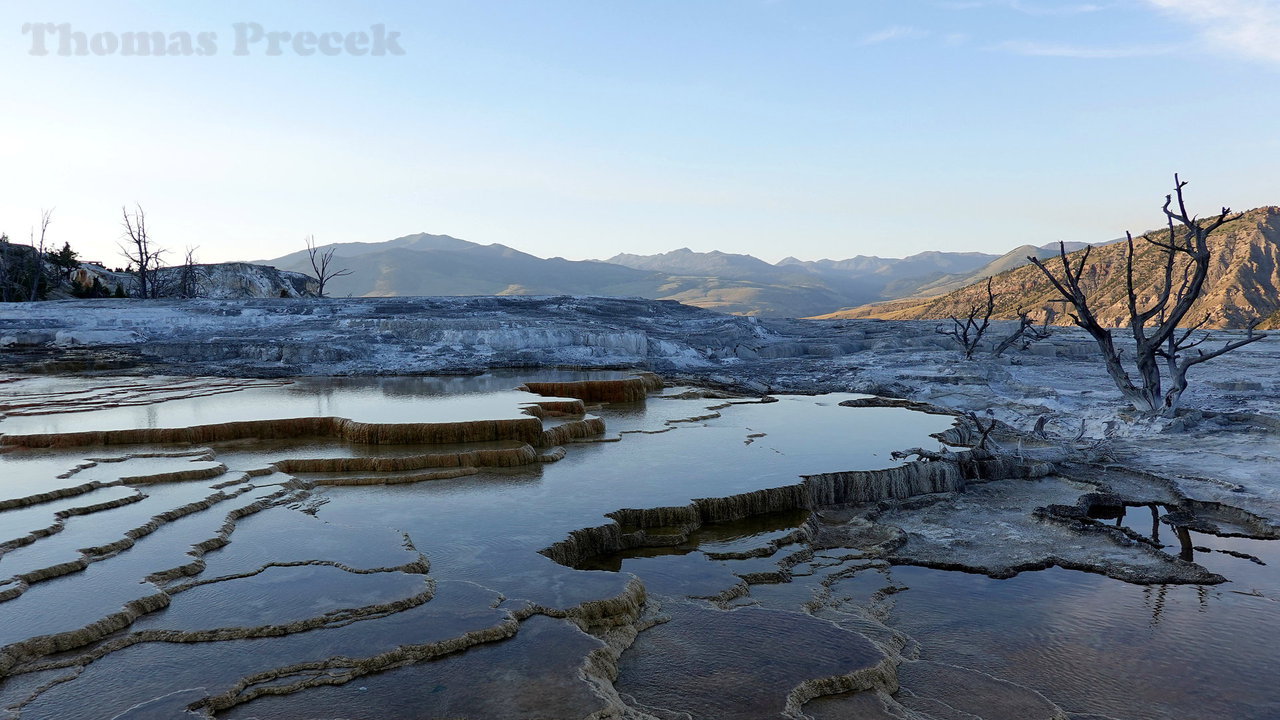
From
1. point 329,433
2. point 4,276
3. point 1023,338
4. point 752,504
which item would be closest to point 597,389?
point 329,433

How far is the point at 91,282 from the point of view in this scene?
130 feet

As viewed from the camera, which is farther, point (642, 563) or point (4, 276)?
point (4, 276)

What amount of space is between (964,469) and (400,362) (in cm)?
1684

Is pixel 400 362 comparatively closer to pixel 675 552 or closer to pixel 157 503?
pixel 157 503

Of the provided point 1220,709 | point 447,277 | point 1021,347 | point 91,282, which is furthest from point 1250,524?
point 447,277

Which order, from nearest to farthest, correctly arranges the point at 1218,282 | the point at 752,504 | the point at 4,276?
the point at 752,504 < the point at 4,276 < the point at 1218,282

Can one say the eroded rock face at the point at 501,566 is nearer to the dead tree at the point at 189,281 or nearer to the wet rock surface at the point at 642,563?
the wet rock surface at the point at 642,563

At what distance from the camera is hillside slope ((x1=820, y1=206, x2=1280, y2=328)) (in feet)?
168

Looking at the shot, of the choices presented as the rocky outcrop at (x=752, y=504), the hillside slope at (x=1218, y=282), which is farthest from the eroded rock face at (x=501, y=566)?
the hillside slope at (x=1218, y=282)

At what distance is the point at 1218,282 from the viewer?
5572 centimetres

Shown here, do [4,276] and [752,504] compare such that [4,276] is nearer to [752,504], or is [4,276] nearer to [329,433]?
[329,433]

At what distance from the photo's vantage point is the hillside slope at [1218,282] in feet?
168

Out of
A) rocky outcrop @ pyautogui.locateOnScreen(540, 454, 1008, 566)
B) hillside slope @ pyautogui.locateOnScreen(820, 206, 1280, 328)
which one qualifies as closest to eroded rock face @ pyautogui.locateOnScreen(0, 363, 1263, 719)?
rocky outcrop @ pyautogui.locateOnScreen(540, 454, 1008, 566)

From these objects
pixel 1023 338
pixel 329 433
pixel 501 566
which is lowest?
pixel 501 566
